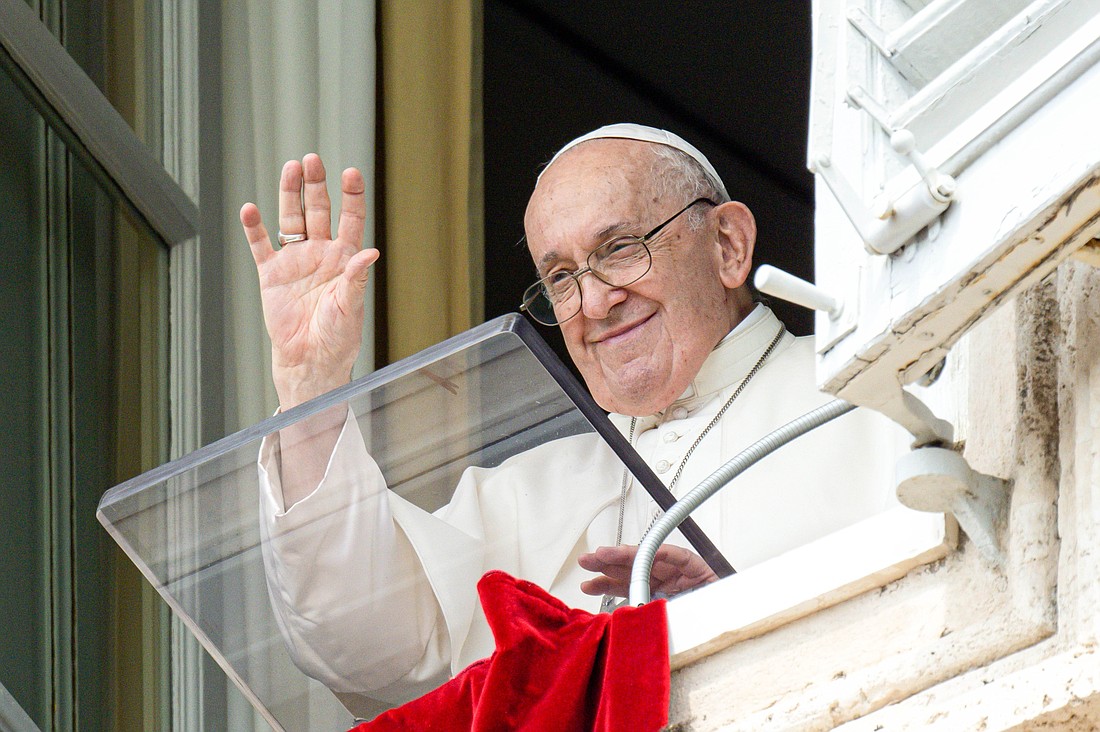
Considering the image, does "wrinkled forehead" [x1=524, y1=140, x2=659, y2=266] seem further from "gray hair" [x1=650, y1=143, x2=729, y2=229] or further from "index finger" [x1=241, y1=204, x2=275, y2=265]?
"index finger" [x1=241, y1=204, x2=275, y2=265]

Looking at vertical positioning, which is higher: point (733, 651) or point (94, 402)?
point (94, 402)

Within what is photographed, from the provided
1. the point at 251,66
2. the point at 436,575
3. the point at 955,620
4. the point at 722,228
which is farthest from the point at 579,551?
the point at 251,66

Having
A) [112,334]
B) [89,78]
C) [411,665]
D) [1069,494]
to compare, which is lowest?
[411,665]

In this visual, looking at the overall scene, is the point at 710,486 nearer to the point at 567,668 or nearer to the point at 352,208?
the point at 567,668

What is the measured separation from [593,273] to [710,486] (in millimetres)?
1102

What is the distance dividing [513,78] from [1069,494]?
337 centimetres

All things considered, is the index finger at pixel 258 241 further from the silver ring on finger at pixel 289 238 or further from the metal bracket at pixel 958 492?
the metal bracket at pixel 958 492

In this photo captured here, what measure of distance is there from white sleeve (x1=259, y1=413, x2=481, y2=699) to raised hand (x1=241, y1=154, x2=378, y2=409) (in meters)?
0.35

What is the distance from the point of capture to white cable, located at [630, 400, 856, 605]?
4.90 feet

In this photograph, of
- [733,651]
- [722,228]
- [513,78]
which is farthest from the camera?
[513,78]

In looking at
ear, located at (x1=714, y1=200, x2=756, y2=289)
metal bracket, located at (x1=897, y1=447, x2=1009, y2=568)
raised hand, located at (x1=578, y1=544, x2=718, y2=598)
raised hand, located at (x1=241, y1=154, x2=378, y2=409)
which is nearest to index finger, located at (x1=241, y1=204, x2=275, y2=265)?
raised hand, located at (x1=241, y1=154, x2=378, y2=409)

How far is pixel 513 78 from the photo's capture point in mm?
4488

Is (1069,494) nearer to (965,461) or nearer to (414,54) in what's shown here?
(965,461)

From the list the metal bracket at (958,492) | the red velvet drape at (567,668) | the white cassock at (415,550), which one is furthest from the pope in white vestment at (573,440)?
the metal bracket at (958,492)
